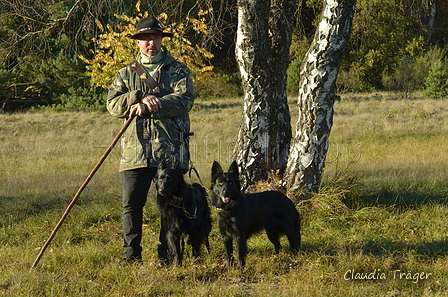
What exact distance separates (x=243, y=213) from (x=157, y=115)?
4.30 feet

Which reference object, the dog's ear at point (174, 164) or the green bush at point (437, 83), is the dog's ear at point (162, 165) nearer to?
the dog's ear at point (174, 164)

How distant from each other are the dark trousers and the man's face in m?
1.18

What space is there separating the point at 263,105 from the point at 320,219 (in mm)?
1886

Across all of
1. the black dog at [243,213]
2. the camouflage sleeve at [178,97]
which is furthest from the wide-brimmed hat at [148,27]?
the black dog at [243,213]

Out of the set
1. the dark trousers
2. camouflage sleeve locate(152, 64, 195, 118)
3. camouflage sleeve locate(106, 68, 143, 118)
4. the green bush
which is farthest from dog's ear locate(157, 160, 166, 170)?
the green bush

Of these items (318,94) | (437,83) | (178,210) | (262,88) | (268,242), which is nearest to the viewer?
(178,210)

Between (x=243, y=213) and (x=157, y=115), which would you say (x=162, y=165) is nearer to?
(x=157, y=115)

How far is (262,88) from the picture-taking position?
732 centimetres

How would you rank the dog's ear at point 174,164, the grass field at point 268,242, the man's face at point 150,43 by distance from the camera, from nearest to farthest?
the grass field at point 268,242 → the dog's ear at point 174,164 → the man's face at point 150,43

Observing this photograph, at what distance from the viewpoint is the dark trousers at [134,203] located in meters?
5.04

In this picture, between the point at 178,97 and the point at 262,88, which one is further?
the point at 262,88

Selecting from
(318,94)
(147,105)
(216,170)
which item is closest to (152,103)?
(147,105)

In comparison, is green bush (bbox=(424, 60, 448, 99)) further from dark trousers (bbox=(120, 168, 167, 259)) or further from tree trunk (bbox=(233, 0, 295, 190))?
dark trousers (bbox=(120, 168, 167, 259))

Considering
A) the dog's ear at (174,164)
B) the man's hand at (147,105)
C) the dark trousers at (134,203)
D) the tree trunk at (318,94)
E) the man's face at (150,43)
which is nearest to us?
the man's hand at (147,105)
